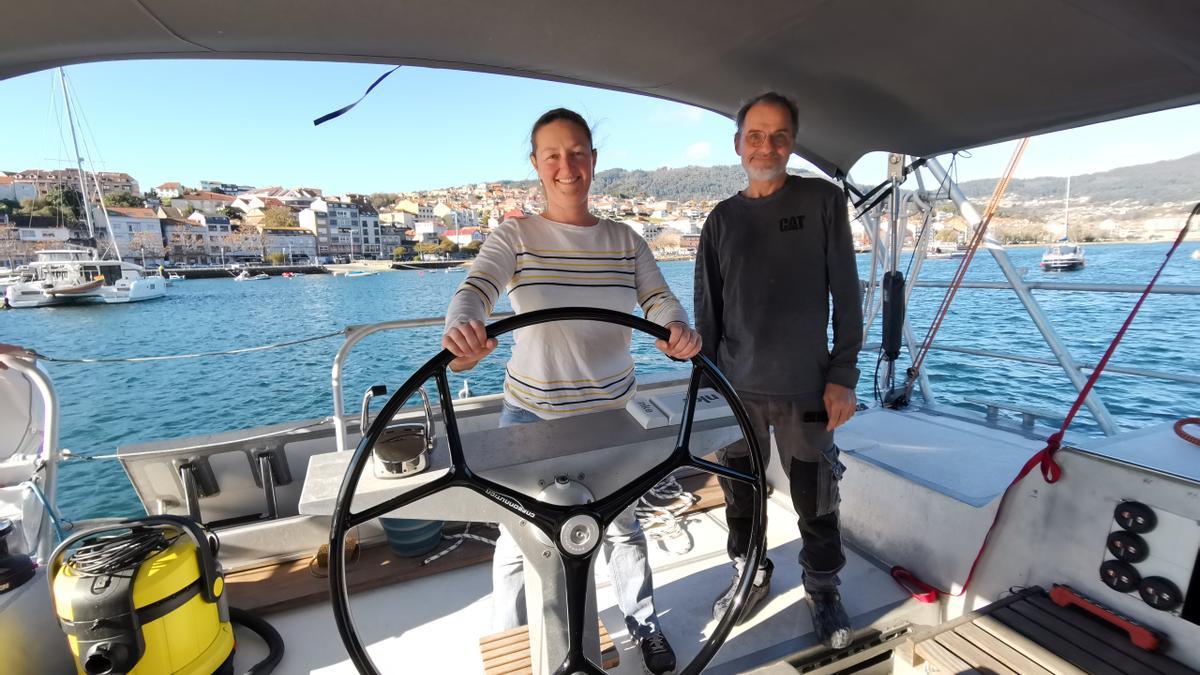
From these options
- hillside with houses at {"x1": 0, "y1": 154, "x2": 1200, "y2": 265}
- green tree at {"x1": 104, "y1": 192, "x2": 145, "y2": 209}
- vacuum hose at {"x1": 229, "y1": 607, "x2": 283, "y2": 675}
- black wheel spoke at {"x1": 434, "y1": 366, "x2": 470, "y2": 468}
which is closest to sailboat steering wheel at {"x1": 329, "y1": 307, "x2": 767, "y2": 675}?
black wheel spoke at {"x1": 434, "y1": 366, "x2": 470, "y2": 468}

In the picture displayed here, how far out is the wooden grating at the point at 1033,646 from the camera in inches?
43.8

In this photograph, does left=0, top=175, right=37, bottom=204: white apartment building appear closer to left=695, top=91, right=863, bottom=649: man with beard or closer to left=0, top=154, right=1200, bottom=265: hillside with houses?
left=0, top=154, right=1200, bottom=265: hillside with houses

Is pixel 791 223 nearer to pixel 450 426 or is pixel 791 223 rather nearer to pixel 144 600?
pixel 450 426

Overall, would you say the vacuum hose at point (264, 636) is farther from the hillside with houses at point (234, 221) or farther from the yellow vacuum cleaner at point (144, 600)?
the hillside with houses at point (234, 221)

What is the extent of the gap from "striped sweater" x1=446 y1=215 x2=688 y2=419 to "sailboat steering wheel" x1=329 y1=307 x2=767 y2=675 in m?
0.32

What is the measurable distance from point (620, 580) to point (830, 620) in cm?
58

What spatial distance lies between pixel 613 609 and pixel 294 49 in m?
1.76

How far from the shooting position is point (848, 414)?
4.33ft

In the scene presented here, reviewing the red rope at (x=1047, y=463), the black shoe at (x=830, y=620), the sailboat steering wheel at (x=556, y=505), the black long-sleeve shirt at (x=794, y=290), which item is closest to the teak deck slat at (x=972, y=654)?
the black shoe at (x=830, y=620)

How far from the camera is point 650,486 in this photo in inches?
31.9

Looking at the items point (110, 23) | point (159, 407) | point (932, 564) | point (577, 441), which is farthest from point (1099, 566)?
point (159, 407)

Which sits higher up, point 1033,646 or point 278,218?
point 278,218

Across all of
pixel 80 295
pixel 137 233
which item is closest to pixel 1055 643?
pixel 80 295

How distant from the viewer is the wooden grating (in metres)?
1.11
